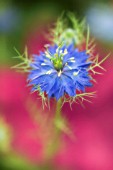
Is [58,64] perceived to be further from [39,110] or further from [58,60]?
[39,110]

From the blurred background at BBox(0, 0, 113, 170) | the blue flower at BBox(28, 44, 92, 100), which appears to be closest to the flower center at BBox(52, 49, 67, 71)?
the blue flower at BBox(28, 44, 92, 100)

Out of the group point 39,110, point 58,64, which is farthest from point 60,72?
point 39,110

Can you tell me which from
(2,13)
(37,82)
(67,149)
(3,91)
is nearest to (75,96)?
(37,82)

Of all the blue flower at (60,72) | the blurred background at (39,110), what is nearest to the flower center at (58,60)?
the blue flower at (60,72)

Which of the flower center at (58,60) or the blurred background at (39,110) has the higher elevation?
the blurred background at (39,110)

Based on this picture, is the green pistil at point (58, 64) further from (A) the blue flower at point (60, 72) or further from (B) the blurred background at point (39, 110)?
(B) the blurred background at point (39, 110)

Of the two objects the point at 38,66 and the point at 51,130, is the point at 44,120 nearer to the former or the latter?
the point at 51,130
